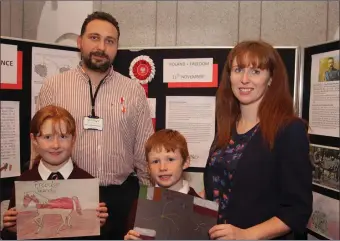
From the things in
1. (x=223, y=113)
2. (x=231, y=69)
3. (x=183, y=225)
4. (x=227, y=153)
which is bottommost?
(x=183, y=225)

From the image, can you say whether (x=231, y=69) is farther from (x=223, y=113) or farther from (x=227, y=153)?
(x=227, y=153)

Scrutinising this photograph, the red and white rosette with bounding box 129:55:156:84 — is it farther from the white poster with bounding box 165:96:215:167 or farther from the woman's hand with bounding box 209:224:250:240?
the woman's hand with bounding box 209:224:250:240

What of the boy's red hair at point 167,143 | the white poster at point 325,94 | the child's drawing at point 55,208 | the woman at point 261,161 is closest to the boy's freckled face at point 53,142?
the child's drawing at point 55,208

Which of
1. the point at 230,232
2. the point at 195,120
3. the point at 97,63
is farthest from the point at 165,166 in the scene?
the point at 195,120

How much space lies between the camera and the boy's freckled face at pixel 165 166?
1740 millimetres

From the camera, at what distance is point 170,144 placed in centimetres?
178

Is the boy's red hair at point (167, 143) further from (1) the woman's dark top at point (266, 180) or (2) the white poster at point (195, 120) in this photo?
(2) the white poster at point (195, 120)

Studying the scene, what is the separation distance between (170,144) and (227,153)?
30 centimetres

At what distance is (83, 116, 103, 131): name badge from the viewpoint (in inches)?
92.3

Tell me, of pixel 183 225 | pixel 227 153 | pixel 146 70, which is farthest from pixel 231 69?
pixel 146 70

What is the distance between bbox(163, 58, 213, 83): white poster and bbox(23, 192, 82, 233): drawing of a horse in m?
1.48

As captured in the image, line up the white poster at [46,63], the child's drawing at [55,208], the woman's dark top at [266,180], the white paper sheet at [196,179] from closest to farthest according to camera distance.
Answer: the woman's dark top at [266,180] < the child's drawing at [55,208] < the white poster at [46,63] < the white paper sheet at [196,179]

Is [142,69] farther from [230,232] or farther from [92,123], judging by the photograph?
[230,232]

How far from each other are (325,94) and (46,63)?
2.01 meters
